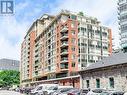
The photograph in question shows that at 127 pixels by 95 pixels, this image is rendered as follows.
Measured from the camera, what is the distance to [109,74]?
152 feet

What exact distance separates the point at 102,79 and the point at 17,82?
123 meters

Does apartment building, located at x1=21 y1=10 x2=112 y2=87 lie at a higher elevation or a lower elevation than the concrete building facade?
higher

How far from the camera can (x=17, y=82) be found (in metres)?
167

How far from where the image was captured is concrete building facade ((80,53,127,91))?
43.2 meters

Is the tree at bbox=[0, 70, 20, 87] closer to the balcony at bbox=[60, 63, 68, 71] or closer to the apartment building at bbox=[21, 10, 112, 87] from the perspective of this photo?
the apartment building at bbox=[21, 10, 112, 87]

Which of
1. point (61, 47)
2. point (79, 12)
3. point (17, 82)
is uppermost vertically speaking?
point (79, 12)

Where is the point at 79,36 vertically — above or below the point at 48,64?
above

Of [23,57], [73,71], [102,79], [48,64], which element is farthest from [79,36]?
[23,57]

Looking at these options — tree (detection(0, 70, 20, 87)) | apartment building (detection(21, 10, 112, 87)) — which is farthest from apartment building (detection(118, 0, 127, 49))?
tree (detection(0, 70, 20, 87))

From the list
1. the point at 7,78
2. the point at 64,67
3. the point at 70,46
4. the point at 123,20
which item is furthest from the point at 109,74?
the point at 7,78

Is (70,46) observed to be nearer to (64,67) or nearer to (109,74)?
(64,67)

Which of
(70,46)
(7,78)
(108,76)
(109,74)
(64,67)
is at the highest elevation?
(70,46)

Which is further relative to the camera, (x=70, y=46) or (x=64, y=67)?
(x=64, y=67)

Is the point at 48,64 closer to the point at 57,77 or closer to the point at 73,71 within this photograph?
the point at 57,77
